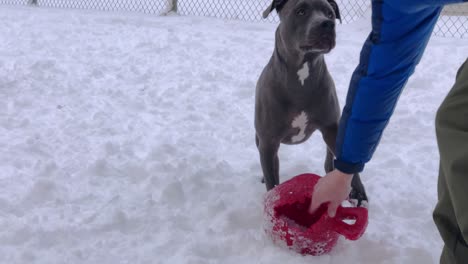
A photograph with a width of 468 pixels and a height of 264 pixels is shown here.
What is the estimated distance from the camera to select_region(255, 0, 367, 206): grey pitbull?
2.75 meters

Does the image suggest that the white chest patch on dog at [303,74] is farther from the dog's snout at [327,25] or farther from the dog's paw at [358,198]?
the dog's paw at [358,198]

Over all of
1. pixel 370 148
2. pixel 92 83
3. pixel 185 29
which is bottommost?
pixel 185 29

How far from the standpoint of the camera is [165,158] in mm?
3398

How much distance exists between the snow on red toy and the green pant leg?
0.82m

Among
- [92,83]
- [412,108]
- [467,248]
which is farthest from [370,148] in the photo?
[92,83]

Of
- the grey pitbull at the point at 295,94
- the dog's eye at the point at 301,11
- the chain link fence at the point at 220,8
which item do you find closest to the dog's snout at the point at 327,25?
the grey pitbull at the point at 295,94

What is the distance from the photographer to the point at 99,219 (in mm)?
2639

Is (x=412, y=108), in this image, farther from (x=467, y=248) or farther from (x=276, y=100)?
(x=467, y=248)

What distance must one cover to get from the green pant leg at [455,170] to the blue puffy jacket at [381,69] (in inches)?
6.5

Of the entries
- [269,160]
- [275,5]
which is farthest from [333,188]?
[275,5]

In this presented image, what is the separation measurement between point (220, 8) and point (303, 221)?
26.6 feet

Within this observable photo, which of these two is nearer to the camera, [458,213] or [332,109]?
[458,213]

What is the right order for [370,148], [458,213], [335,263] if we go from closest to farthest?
[458,213], [370,148], [335,263]

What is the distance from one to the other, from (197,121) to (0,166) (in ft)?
5.09
